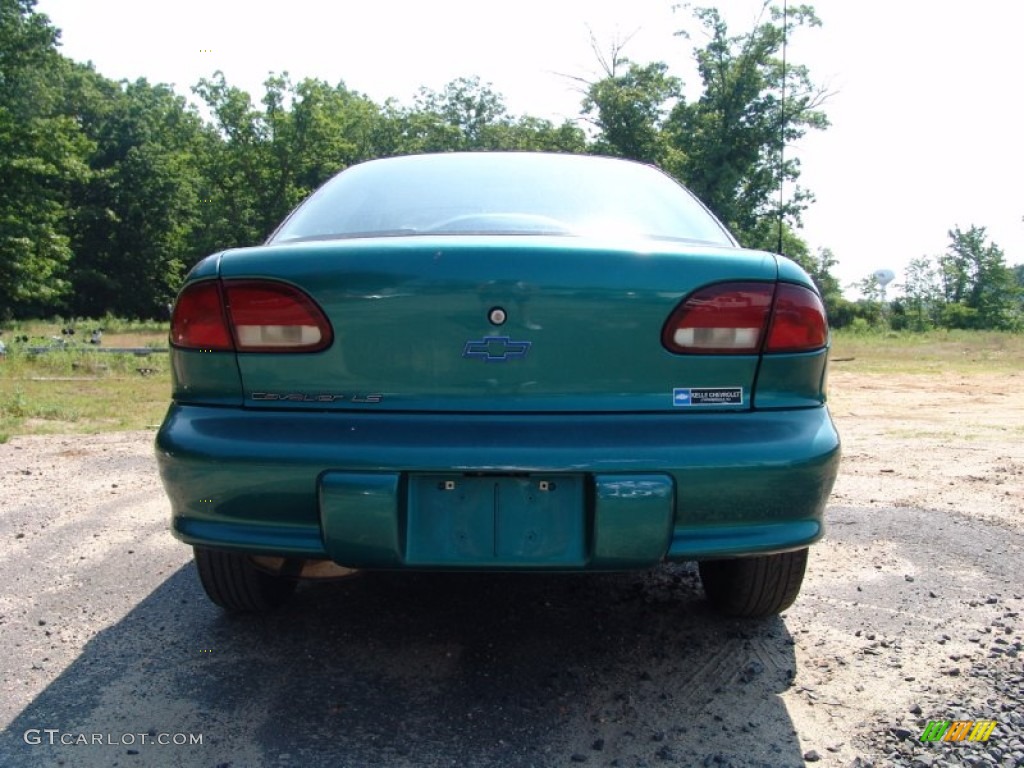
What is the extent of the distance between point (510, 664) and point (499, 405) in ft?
2.89

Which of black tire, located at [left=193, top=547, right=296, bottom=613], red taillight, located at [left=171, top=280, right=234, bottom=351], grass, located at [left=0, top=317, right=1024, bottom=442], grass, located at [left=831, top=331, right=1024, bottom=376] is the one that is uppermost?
red taillight, located at [left=171, top=280, right=234, bottom=351]

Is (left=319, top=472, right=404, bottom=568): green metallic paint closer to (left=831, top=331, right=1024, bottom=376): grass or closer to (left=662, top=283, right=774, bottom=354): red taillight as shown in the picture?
(left=662, top=283, right=774, bottom=354): red taillight

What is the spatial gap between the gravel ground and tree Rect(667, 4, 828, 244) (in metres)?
32.5

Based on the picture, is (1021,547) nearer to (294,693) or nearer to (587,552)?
(587,552)

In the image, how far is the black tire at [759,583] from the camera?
2518 millimetres

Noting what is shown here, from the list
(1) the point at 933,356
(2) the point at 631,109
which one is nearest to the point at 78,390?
(1) the point at 933,356

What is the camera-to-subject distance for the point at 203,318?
2135 mm

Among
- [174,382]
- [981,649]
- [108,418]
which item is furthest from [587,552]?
[108,418]

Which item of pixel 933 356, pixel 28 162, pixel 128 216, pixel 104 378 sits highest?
pixel 128 216

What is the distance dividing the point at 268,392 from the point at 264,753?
2.84 feet

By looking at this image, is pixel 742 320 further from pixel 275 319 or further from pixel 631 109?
pixel 631 109

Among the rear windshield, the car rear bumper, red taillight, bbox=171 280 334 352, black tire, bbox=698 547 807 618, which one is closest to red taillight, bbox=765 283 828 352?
the car rear bumper

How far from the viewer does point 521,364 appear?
200 cm

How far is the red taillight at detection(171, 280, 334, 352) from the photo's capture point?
80.9 inches
